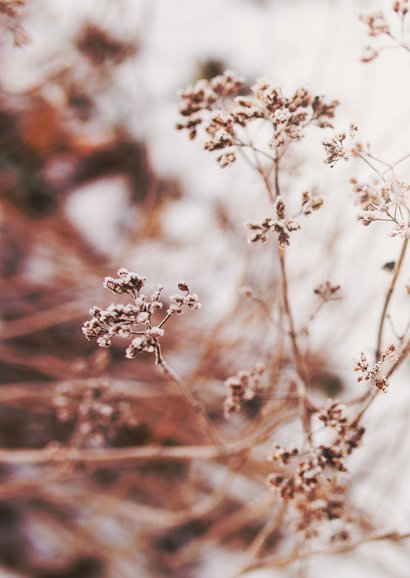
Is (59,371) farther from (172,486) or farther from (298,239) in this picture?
(298,239)

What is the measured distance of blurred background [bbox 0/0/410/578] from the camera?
2957 millimetres

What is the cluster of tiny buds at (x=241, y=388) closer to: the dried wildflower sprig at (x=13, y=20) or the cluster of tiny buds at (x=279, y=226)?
the cluster of tiny buds at (x=279, y=226)

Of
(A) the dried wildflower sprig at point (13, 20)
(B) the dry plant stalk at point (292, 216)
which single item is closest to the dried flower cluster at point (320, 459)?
(B) the dry plant stalk at point (292, 216)

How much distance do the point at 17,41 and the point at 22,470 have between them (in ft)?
12.6

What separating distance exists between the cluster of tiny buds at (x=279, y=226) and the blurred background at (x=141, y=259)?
5.69 ft

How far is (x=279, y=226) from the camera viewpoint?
82 cm

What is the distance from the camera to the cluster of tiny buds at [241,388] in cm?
107

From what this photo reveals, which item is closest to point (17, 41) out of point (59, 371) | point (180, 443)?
point (59, 371)

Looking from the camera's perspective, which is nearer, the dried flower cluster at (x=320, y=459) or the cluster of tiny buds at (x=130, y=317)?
→ the cluster of tiny buds at (x=130, y=317)

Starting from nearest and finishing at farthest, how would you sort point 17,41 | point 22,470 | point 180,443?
point 17,41, point 180,443, point 22,470

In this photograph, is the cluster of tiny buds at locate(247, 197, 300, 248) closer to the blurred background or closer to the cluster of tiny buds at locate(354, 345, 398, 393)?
the cluster of tiny buds at locate(354, 345, 398, 393)

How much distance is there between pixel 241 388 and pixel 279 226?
0.46 metres

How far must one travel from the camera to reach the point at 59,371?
10.4 ft

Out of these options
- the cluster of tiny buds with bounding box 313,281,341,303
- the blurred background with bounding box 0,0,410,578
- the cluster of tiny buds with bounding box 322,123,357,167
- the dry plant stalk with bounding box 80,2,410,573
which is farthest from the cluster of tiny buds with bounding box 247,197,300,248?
the blurred background with bounding box 0,0,410,578
